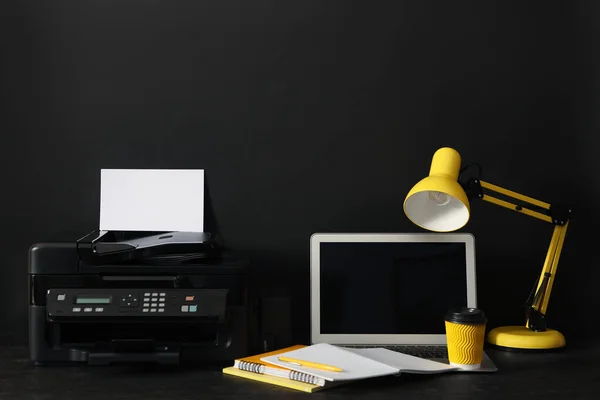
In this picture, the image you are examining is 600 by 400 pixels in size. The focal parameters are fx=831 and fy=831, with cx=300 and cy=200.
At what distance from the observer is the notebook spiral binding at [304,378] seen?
5.44ft

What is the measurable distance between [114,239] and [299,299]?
1.67ft

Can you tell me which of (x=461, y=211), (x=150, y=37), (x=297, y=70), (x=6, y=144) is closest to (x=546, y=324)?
(x=461, y=211)

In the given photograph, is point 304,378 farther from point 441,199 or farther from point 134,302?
point 441,199

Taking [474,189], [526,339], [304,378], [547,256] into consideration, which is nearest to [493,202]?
[474,189]

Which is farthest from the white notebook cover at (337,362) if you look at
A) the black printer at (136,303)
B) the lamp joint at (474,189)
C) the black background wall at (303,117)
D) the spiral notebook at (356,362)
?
the lamp joint at (474,189)

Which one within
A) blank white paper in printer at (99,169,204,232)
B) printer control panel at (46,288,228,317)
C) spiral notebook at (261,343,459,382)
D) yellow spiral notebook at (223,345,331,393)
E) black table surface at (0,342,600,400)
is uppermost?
blank white paper in printer at (99,169,204,232)

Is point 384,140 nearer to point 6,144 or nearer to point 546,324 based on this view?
point 546,324

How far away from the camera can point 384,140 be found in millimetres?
2205

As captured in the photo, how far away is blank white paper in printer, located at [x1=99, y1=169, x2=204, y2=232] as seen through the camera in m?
2.13

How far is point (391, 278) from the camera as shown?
2.03 meters

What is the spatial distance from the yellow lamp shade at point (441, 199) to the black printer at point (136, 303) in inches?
16.9

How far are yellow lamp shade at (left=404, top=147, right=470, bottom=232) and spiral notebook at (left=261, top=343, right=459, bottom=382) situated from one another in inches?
12.7

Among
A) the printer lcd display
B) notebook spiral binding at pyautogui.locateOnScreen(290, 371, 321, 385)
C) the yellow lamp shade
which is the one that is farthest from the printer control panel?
the yellow lamp shade

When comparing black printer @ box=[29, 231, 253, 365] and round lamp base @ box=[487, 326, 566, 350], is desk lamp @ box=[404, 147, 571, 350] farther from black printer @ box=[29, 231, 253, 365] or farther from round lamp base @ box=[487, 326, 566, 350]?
black printer @ box=[29, 231, 253, 365]
